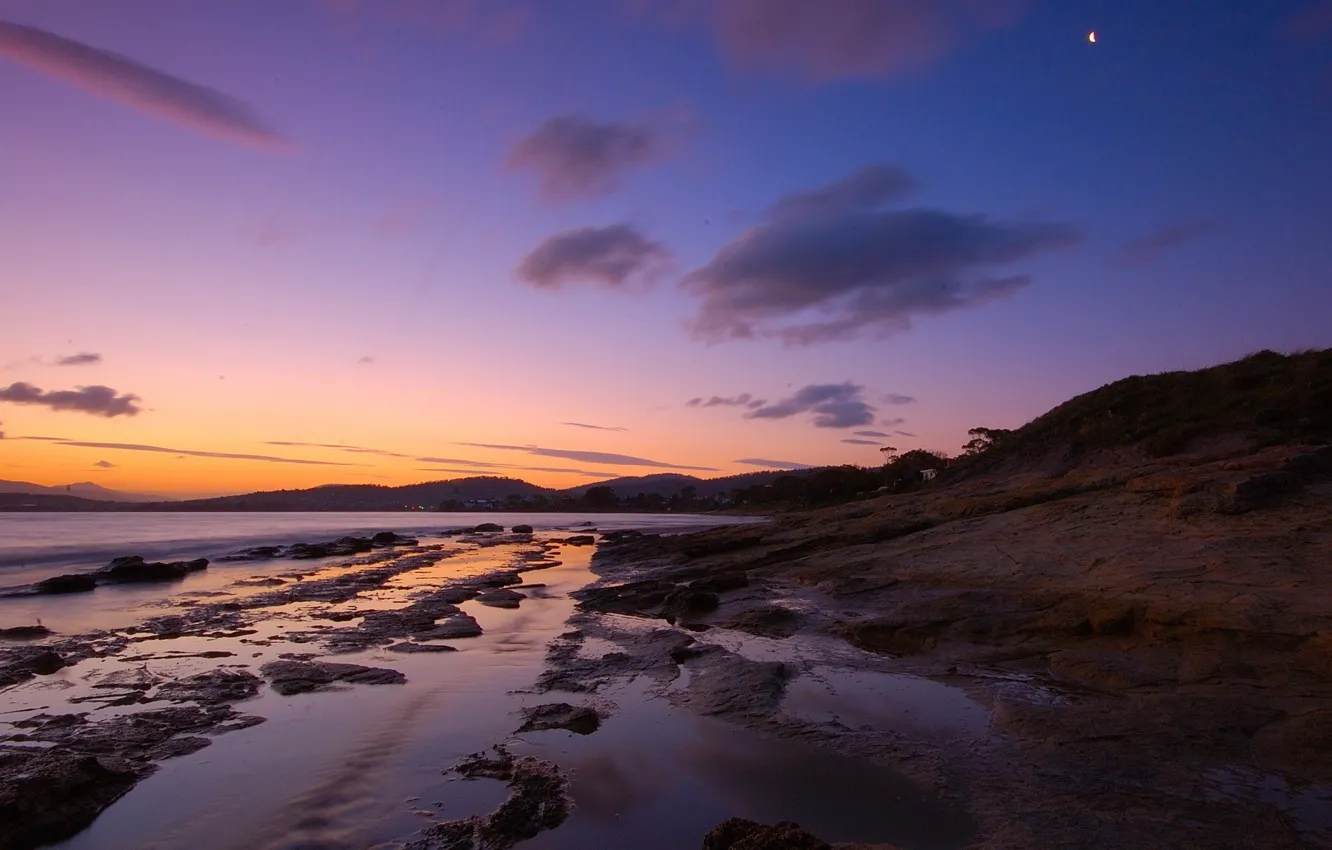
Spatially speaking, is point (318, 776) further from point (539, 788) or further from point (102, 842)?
point (539, 788)

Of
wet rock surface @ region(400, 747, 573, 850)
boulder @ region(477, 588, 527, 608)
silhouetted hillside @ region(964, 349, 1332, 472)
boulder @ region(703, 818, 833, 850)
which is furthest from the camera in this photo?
silhouetted hillside @ region(964, 349, 1332, 472)

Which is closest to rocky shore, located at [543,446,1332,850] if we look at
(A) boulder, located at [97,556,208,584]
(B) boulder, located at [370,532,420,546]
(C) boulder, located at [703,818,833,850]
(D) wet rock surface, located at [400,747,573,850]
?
(C) boulder, located at [703,818,833,850]

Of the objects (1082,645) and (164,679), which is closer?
(1082,645)

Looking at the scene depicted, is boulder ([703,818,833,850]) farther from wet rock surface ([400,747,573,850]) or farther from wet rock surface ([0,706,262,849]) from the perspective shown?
wet rock surface ([0,706,262,849])

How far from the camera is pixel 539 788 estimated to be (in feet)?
19.8

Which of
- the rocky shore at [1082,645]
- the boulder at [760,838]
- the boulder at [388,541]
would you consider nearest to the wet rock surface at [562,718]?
the rocky shore at [1082,645]

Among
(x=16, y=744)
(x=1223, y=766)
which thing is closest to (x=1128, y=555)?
(x=1223, y=766)

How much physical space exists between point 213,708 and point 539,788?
17.1ft

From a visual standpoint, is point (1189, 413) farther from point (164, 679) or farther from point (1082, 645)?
point (164, 679)

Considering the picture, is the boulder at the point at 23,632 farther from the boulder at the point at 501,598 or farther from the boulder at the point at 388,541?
the boulder at the point at 388,541

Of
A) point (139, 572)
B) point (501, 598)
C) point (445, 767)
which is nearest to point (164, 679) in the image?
point (445, 767)

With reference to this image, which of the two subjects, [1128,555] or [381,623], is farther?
[381,623]

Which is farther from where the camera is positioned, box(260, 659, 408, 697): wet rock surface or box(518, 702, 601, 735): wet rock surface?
box(260, 659, 408, 697): wet rock surface

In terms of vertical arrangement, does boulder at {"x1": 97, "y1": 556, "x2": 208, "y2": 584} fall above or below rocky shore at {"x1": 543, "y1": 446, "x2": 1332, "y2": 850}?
below
